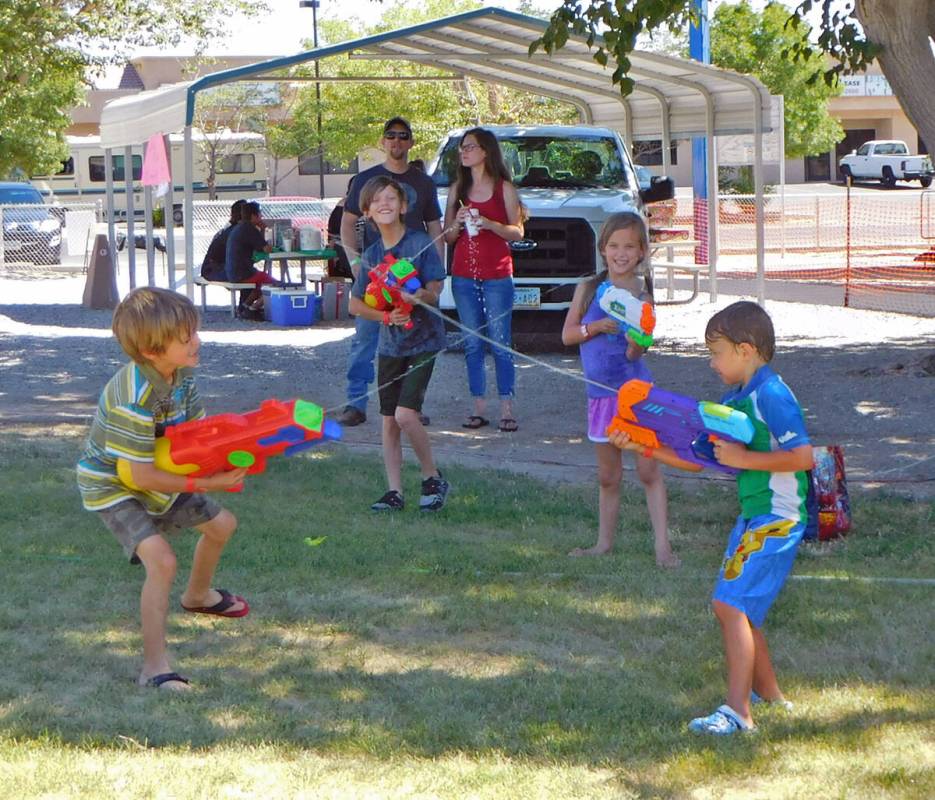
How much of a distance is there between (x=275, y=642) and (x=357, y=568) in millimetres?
938

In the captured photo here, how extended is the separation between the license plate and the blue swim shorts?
8.47 metres

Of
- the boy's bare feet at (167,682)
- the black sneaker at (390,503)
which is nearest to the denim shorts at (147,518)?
the boy's bare feet at (167,682)

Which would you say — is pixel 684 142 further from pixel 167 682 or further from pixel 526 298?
pixel 167 682

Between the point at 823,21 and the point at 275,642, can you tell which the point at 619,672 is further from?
the point at 823,21

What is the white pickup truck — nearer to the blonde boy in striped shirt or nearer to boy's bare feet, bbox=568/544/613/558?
boy's bare feet, bbox=568/544/613/558

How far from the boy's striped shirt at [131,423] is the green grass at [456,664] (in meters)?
0.61

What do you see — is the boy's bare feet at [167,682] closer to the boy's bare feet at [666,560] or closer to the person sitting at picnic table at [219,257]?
the boy's bare feet at [666,560]

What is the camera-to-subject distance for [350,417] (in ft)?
30.2

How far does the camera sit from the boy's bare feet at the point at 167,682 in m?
4.36

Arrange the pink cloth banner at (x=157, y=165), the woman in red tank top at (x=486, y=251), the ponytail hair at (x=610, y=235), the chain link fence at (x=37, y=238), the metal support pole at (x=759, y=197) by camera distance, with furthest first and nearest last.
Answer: the chain link fence at (x=37, y=238), the pink cloth banner at (x=157, y=165), the metal support pole at (x=759, y=197), the woman in red tank top at (x=486, y=251), the ponytail hair at (x=610, y=235)

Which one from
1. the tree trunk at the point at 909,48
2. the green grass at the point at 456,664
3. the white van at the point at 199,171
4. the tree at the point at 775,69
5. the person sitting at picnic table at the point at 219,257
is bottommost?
the green grass at the point at 456,664

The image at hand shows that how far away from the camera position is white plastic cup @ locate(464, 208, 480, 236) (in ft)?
27.5

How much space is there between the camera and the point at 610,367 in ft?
18.7

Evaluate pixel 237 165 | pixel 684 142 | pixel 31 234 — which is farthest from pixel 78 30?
pixel 684 142
